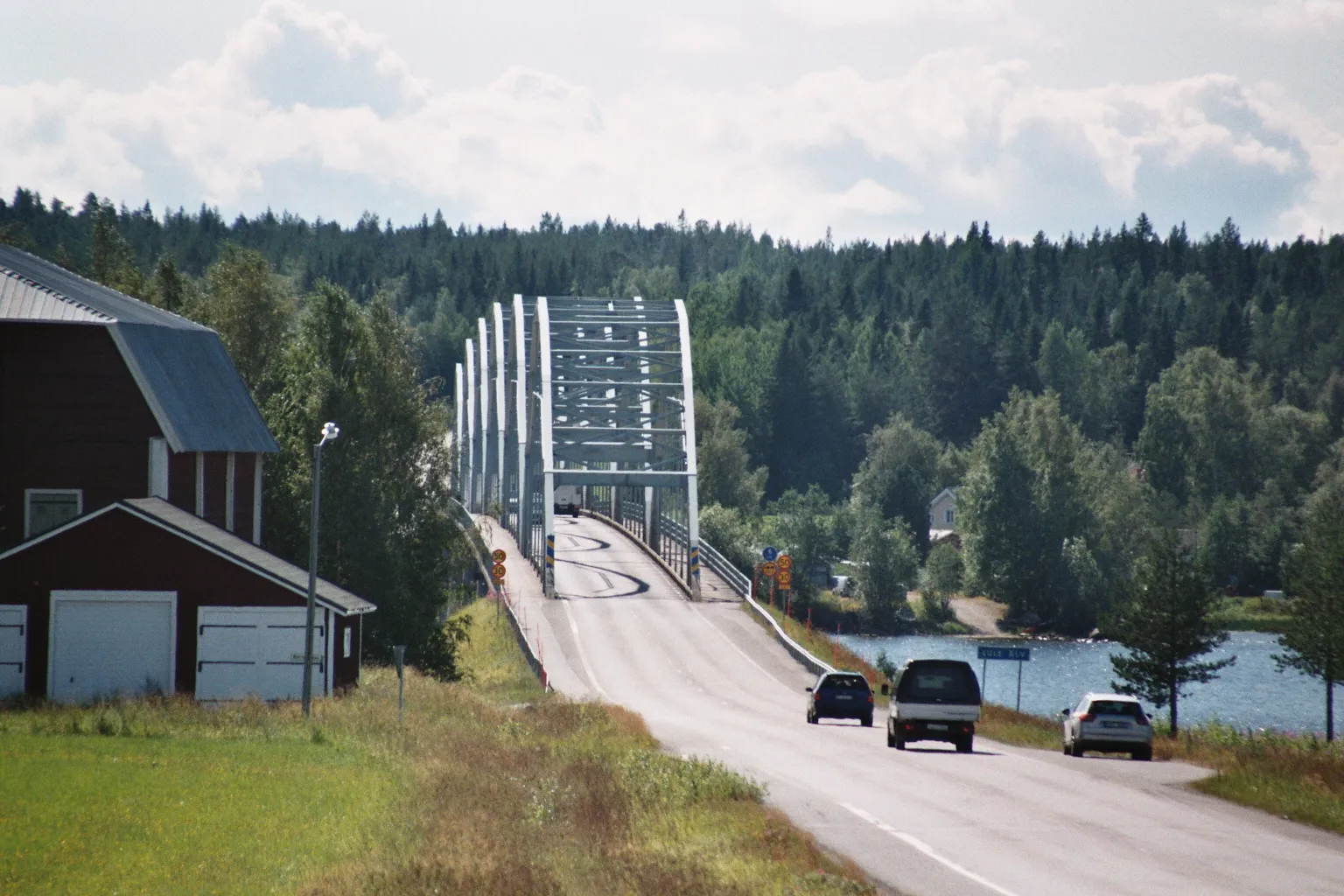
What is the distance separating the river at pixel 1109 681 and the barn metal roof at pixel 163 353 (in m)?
26.8

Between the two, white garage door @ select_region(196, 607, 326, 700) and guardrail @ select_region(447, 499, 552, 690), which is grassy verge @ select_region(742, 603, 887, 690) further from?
white garage door @ select_region(196, 607, 326, 700)

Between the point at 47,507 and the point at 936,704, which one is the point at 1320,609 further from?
the point at 47,507

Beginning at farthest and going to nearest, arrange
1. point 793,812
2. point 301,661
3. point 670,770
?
point 301,661, point 670,770, point 793,812

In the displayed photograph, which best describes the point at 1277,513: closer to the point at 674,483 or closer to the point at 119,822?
the point at 674,483

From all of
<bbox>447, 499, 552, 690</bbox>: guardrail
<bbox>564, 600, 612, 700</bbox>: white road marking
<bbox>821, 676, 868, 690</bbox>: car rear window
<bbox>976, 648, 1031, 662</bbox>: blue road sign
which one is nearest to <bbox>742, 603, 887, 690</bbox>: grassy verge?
<bbox>564, 600, 612, 700</bbox>: white road marking

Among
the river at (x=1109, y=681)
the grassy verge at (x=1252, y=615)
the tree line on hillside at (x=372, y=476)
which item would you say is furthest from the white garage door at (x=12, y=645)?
the grassy verge at (x=1252, y=615)

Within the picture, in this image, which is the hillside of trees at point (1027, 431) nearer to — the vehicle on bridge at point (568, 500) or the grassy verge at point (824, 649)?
the vehicle on bridge at point (568, 500)

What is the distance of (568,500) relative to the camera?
390 feet

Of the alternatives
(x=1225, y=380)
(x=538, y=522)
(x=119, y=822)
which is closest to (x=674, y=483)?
(x=538, y=522)

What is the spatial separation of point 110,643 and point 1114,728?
78.9 ft

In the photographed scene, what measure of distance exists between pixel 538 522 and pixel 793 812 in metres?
75.2

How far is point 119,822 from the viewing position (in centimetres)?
1927

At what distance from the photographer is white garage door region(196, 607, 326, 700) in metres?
41.6

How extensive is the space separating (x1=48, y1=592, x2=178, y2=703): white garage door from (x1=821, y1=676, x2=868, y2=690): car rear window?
52.2ft
